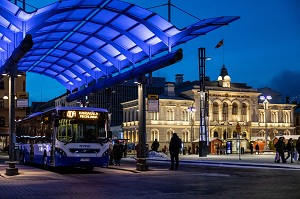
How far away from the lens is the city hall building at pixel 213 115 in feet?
333

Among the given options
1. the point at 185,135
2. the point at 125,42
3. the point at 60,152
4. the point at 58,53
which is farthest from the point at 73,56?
the point at 185,135

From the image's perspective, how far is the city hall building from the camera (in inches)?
4001

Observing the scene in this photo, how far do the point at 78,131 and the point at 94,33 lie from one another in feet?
18.2

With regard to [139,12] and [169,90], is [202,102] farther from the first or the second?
[169,90]

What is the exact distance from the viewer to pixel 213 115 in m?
107

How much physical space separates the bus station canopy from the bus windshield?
442 centimetres

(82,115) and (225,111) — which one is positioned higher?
(225,111)

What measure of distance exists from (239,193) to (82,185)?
5.57m

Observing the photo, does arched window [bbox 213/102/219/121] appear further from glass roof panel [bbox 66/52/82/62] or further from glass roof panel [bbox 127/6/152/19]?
Answer: glass roof panel [bbox 127/6/152/19]

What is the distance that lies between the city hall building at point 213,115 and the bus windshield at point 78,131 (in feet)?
239

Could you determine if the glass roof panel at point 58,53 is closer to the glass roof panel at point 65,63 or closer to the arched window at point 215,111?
the glass roof panel at point 65,63

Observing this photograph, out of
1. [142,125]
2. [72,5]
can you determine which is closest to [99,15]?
[72,5]

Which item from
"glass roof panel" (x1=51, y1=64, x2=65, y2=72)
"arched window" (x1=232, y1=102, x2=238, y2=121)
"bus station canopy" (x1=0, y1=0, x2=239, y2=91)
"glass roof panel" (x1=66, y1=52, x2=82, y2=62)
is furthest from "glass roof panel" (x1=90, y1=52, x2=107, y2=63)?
"arched window" (x1=232, y1=102, x2=238, y2=121)

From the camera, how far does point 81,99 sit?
36.3m
